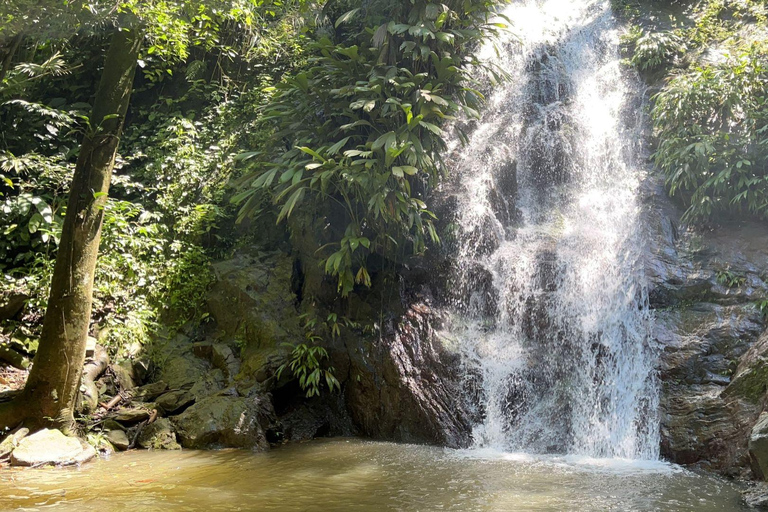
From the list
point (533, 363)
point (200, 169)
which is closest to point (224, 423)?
point (533, 363)

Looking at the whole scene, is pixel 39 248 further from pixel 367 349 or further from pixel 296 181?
pixel 367 349

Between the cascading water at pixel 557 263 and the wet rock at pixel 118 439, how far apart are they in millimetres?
4191

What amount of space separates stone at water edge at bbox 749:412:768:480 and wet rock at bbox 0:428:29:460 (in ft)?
22.5

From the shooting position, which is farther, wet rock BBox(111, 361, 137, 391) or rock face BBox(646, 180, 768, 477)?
wet rock BBox(111, 361, 137, 391)

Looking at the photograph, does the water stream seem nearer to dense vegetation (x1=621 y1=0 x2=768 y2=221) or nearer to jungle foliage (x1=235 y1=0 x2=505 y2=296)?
dense vegetation (x1=621 y1=0 x2=768 y2=221)

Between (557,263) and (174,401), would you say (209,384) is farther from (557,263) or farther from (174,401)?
(557,263)

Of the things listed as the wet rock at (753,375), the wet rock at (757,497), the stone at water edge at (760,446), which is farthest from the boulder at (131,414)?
the wet rock at (753,375)

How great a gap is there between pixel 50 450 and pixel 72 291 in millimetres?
1605

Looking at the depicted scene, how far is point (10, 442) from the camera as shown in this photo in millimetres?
5535

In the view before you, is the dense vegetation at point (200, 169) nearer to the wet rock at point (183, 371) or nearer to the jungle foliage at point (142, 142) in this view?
the jungle foliage at point (142, 142)

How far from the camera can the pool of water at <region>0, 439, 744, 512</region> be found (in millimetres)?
4250

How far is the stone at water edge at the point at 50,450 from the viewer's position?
5379 mm

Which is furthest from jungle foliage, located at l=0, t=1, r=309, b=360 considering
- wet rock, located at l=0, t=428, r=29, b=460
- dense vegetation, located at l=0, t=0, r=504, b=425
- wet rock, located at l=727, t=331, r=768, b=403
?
wet rock, located at l=727, t=331, r=768, b=403

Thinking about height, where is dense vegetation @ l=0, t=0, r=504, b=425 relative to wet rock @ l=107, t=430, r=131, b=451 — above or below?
above
